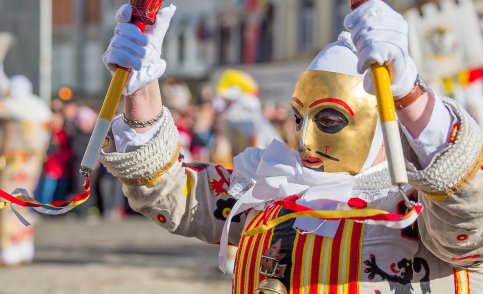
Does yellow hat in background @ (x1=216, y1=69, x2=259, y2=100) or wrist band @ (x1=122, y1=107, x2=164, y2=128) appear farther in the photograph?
yellow hat in background @ (x1=216, y1=69, x2=259, y2=100)

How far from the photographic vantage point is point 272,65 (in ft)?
80.5

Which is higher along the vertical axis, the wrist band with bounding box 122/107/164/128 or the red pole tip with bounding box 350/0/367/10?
the red pole tip with bounding box 350/0/367/10

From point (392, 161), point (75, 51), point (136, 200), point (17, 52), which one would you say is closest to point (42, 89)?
point (17, 52)

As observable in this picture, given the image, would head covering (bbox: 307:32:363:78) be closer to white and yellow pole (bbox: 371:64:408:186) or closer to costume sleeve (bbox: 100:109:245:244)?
costume sleeve (bbox: 100:109:245:244)

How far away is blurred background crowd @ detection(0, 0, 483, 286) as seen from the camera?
23.8 ft

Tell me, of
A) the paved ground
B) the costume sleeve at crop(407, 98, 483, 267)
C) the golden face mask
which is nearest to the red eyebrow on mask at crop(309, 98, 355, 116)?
the golden face mask

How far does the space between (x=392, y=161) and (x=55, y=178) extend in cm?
1165

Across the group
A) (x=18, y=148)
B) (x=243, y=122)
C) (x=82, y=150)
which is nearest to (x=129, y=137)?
(x=243, y=122)

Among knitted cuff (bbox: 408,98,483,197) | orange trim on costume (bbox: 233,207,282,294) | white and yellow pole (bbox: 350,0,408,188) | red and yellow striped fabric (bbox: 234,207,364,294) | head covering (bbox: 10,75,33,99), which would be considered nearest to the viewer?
white and yellow pole (bbox: 350,0,408,188)

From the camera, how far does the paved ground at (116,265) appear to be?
7.18m

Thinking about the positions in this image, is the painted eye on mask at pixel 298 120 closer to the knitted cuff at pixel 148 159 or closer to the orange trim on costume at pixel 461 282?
the knitted cuff at pixel 148 159

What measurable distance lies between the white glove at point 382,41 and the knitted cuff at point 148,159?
759mm

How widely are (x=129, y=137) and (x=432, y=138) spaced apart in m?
0.88

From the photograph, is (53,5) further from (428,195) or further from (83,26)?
(428,195)
